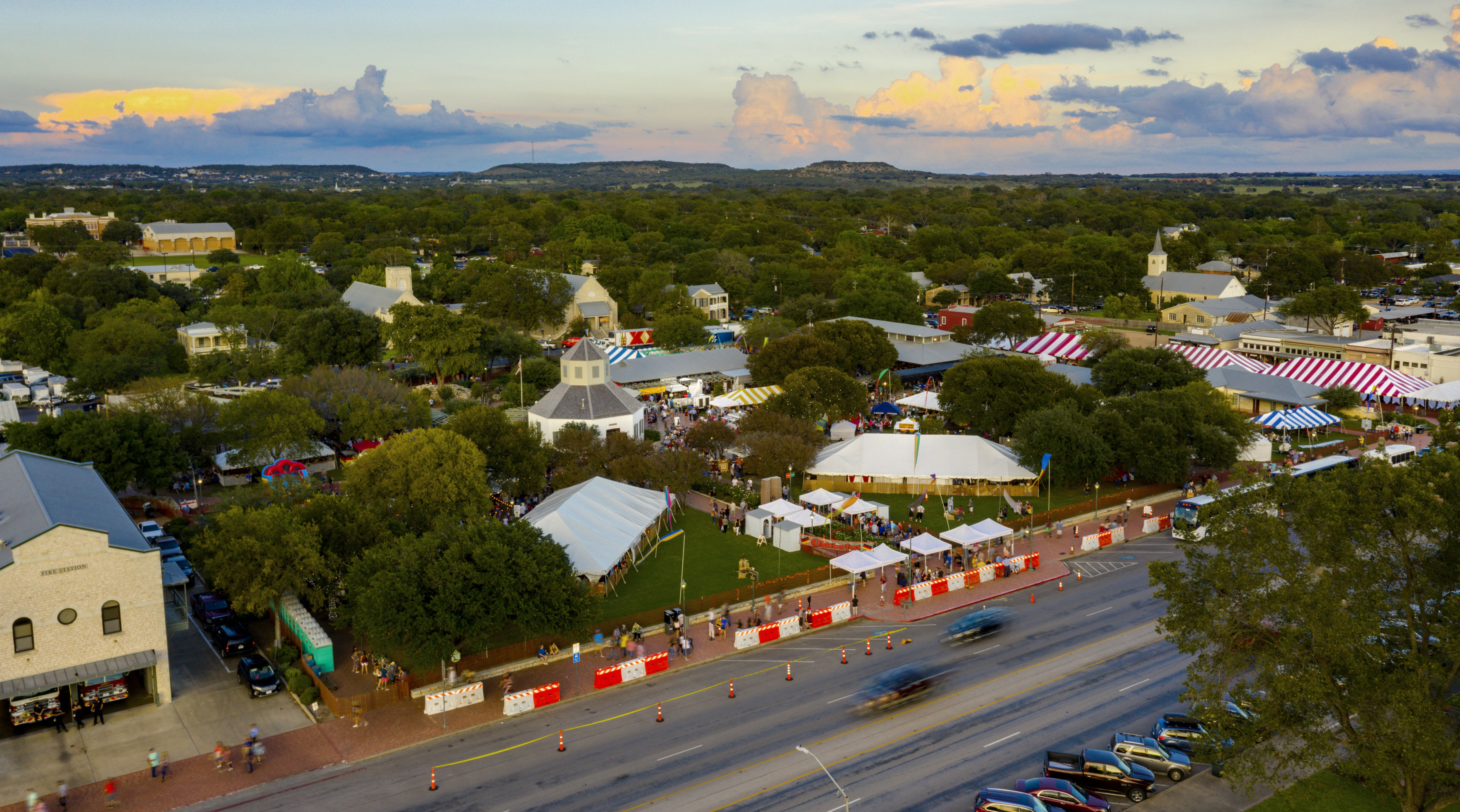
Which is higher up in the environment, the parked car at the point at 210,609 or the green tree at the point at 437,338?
the green tree at the point at 437,338

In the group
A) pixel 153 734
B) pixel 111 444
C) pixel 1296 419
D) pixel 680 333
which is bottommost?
pixel 153 734

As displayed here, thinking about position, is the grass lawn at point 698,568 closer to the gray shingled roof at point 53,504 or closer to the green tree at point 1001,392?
the gray shingled roof at point 53,504

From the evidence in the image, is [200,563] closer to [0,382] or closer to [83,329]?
[0,382]

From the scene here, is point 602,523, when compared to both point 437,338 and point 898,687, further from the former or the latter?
point 437,338

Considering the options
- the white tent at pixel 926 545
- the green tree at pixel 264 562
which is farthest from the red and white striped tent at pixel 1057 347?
the green tree at pixel 264 562

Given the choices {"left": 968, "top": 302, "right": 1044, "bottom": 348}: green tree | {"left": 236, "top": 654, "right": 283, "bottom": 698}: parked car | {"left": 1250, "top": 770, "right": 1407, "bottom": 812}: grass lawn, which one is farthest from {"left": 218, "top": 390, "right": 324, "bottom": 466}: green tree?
{"left": 968, "top": 302, "right": 1044, "bottom": 348}: green tree

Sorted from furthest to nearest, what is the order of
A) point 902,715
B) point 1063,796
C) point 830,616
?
1. point 830,616
2. point 902,715
3. point 1063,796

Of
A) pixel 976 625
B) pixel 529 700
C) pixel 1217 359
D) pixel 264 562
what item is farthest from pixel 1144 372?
pixel 264 562
